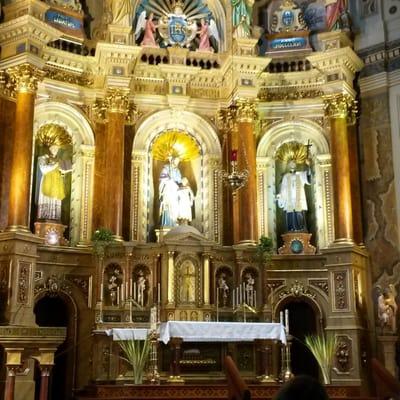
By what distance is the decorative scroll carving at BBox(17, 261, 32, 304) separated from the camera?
14312mm

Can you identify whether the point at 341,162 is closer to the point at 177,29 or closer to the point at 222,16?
the point at 222,16

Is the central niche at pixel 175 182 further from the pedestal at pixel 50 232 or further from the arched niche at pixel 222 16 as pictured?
the arched niche at pixel 222 16

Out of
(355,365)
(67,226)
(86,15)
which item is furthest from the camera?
(86,15)

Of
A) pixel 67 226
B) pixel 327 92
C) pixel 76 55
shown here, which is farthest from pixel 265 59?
pixel 67 226

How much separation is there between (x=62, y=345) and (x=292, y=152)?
8171mm

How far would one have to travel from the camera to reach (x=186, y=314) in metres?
15.2

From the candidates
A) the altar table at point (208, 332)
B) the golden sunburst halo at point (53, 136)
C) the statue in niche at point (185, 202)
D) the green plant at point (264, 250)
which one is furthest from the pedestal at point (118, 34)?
the altar table at point (208, 332)

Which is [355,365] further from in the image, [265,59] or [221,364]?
[265,59]

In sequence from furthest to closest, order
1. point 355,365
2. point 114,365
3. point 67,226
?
point 67,226
point 355,365
point 114,365

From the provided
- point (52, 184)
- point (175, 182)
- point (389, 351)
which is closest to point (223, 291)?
point (175, 182)

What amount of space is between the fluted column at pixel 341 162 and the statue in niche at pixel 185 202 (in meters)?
3.79

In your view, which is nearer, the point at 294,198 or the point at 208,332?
the point at 208,332

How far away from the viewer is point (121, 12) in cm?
1705

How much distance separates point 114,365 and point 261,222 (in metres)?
5.70
